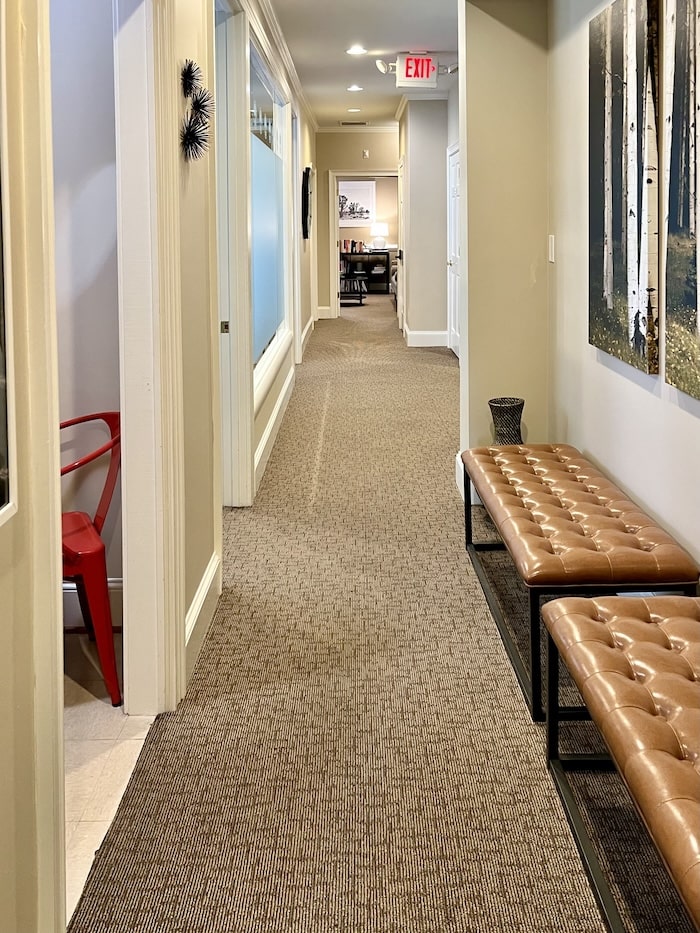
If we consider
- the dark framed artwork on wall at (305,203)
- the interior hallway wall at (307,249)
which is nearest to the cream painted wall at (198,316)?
the interior hallway wall at (307,249)

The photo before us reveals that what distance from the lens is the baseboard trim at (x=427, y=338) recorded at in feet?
38.0

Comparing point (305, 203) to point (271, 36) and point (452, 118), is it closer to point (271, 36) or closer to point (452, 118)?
point (452, 118)

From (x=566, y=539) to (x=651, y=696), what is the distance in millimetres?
943

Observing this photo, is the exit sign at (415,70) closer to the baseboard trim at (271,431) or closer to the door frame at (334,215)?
the baseboard trim at (271,431)

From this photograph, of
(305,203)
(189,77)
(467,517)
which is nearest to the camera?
(189,77)

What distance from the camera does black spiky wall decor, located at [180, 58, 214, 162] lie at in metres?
2.96

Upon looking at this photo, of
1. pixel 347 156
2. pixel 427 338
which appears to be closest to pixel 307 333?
pixel 427 338

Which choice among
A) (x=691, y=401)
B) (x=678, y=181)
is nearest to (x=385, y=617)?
(x=691, y=401)

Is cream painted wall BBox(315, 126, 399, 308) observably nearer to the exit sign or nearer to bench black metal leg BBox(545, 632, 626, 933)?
the exit sign

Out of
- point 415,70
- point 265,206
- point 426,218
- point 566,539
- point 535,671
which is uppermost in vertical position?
point 415,70

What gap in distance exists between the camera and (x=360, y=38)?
7699 millimetres

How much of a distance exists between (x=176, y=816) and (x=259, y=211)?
4259mm

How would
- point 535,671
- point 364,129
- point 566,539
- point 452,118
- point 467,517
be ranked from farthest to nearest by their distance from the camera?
point 364,129, point 452,118, point 467,517, point 566,539, point 535,671

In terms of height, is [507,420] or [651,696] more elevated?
[507,420]
